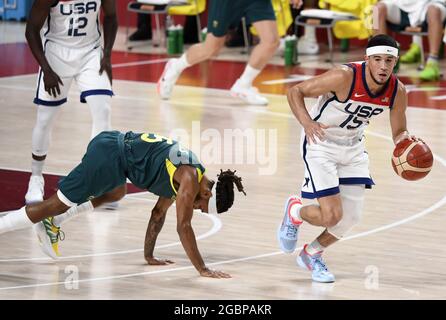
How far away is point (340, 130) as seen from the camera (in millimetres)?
7207

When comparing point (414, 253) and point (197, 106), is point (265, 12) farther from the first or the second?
point (414, 253)

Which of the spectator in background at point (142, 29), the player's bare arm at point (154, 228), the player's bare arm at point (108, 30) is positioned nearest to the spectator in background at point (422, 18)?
the spectator in background at point (142, 29)

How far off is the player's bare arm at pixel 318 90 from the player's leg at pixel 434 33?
8.70 m

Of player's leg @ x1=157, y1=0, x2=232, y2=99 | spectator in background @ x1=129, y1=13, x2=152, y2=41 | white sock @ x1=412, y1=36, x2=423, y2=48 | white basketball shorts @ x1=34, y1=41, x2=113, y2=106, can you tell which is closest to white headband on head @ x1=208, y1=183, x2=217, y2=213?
white basketball shorts @ x1=34, y1=41, x2=113, y2=106

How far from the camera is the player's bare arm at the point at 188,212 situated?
6.78m

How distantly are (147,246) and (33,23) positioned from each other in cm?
219

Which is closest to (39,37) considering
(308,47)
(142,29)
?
(308,47)

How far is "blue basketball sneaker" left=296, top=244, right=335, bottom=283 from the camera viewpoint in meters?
7.05

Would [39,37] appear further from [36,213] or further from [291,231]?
[291,231]

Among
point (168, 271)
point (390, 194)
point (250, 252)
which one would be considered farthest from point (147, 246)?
point (390, 194)

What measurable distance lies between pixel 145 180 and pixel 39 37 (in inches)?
79.7

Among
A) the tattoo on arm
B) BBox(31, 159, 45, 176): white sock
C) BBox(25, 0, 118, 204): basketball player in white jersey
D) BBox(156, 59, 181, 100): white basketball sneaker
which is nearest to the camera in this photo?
the tattoo on arm

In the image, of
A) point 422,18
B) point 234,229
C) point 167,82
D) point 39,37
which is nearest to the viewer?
point 234,229

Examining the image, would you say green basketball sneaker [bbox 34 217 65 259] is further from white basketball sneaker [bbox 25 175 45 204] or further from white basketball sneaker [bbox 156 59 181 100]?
white basketball sneaker [bbox 156 59 181 100]
